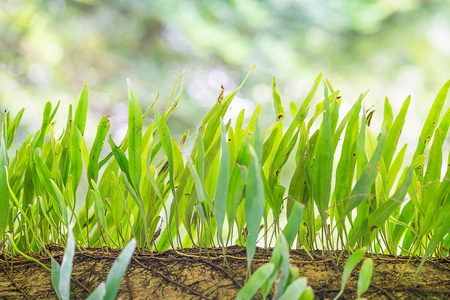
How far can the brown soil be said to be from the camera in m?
0.43

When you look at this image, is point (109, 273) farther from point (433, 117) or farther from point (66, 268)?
Result: point (433, 117)

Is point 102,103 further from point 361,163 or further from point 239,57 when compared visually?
point 361,163

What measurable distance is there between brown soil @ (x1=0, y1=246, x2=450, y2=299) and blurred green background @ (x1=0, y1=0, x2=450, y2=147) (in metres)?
2.31

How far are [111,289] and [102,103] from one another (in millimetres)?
2715

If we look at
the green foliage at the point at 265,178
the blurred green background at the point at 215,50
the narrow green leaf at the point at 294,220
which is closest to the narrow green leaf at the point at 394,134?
the green foliage at the point at 265,178

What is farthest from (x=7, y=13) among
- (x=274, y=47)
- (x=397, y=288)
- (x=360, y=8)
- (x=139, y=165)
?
(x=397, y=288)

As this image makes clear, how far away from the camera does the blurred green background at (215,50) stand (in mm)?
2746

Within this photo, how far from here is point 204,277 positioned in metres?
0.45

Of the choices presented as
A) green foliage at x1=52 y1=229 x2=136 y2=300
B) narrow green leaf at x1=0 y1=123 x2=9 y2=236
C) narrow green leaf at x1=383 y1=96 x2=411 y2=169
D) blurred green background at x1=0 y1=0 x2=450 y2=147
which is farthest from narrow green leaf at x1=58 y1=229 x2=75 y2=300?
blurred green background at x1=0 y1=0 x2=450 y2=147

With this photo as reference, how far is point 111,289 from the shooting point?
13.0 inches

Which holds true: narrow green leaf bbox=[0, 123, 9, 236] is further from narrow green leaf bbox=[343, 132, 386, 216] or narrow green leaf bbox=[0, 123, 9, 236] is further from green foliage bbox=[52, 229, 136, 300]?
narrow green leaf bbox=[343, 132, 386, 216]

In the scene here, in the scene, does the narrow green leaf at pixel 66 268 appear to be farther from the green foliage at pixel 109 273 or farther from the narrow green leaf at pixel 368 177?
the narrow green leaf at pixel 368 177

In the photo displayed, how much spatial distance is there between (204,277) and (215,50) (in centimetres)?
256

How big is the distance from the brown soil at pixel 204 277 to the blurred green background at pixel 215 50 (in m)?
2.31
